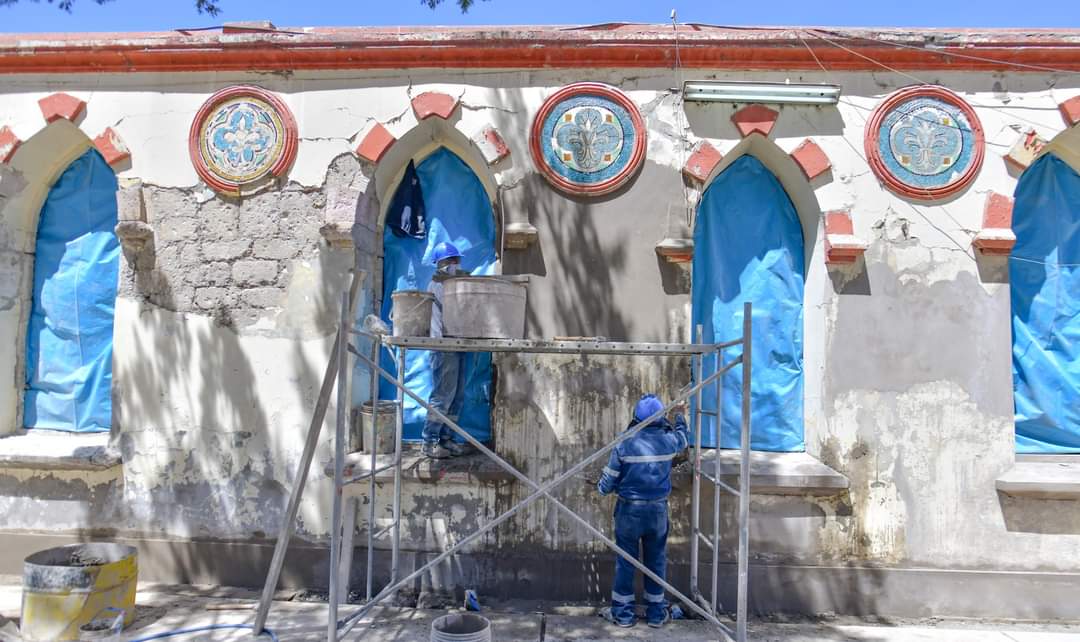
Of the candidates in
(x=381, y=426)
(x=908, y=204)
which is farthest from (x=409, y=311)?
(x=908, y=204)

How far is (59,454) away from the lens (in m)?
5.66

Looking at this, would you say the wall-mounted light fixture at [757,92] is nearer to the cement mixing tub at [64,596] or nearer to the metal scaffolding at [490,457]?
the metal scaffolding at [490,457]

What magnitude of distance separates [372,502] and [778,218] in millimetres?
4292

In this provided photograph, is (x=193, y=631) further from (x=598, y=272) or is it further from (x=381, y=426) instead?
(x=598, y=272)

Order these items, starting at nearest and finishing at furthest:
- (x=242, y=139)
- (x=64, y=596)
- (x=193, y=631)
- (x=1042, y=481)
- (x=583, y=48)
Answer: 1. (x=64, y=596)
2. (x=193, y=631)
3. (x=1042, y=481)
4. (x=583, y=48)
5. (x=242, y=139)

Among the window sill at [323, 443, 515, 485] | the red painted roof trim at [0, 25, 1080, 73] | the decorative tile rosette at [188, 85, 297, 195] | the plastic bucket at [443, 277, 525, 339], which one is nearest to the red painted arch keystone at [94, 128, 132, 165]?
the decorative tile rosette at [188, 85, 297, 195]

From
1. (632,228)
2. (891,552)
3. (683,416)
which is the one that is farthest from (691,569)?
(632,228)

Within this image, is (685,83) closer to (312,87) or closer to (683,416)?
(683,416)

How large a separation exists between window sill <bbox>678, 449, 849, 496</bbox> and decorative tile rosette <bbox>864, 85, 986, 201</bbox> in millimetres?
2501

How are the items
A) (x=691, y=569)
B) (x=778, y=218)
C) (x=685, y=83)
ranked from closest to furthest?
(x=691, y=569) → (x=685, y=83) → (x=778, y=218)

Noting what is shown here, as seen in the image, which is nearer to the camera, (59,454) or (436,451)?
(436,451)

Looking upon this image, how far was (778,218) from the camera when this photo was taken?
5.89 m

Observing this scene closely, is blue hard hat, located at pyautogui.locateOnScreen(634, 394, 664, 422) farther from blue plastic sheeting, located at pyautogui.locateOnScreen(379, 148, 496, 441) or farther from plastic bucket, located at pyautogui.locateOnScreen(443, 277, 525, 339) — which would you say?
blue plastic sheeting, located at pyautogui.locateOnScreen(379, 148, 496, 441)

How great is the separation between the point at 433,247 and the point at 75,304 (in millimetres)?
3506
